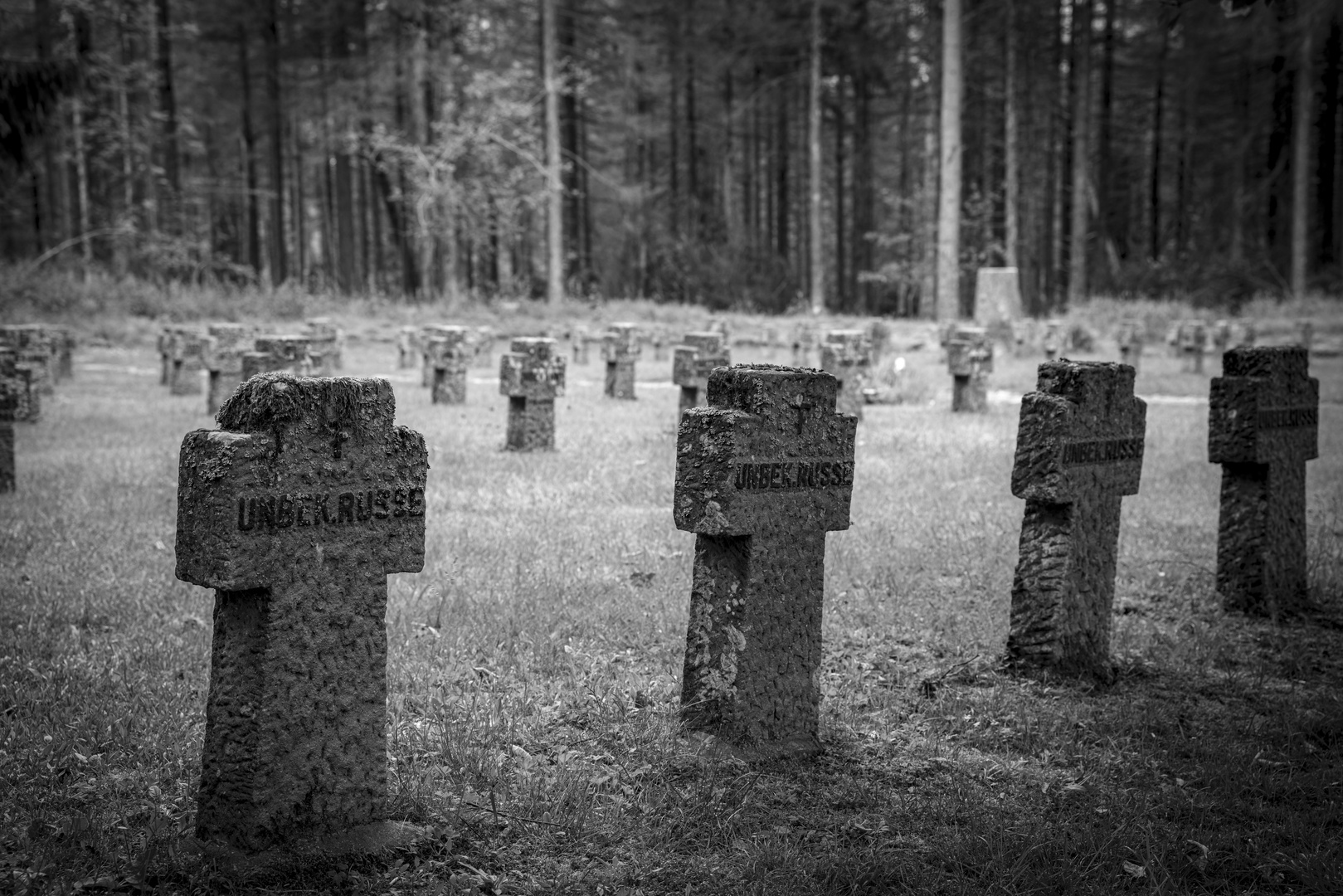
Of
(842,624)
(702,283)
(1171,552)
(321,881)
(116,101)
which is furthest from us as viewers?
(702,283)

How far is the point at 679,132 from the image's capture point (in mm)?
52938

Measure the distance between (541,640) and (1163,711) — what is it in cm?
306

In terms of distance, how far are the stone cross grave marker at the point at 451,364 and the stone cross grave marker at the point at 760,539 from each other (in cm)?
1257

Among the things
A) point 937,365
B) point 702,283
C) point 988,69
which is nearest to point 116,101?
point 702,283

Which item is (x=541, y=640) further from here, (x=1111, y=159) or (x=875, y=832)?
(x=1111, y=159)

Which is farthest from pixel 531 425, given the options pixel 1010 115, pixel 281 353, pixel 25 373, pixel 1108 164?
pixel 1108 164

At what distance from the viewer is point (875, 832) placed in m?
4.38

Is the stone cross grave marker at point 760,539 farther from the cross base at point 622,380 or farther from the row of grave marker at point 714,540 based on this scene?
the cross base at point 622,380

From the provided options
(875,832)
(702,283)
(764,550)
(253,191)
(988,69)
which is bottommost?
(875,832)

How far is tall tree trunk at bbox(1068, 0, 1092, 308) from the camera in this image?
3978 centimetres

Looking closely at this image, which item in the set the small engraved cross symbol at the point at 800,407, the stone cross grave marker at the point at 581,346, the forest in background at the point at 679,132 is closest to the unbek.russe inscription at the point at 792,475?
the small engraved cross symbol at the point at 800,407

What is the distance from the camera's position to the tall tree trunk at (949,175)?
104 ft

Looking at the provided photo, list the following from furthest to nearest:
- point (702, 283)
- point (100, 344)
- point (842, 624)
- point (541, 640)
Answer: point (702, 283)
point (100, 344)
point (842, 624)
point (541, 640)

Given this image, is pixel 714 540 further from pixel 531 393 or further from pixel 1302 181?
pixel 1302 181
